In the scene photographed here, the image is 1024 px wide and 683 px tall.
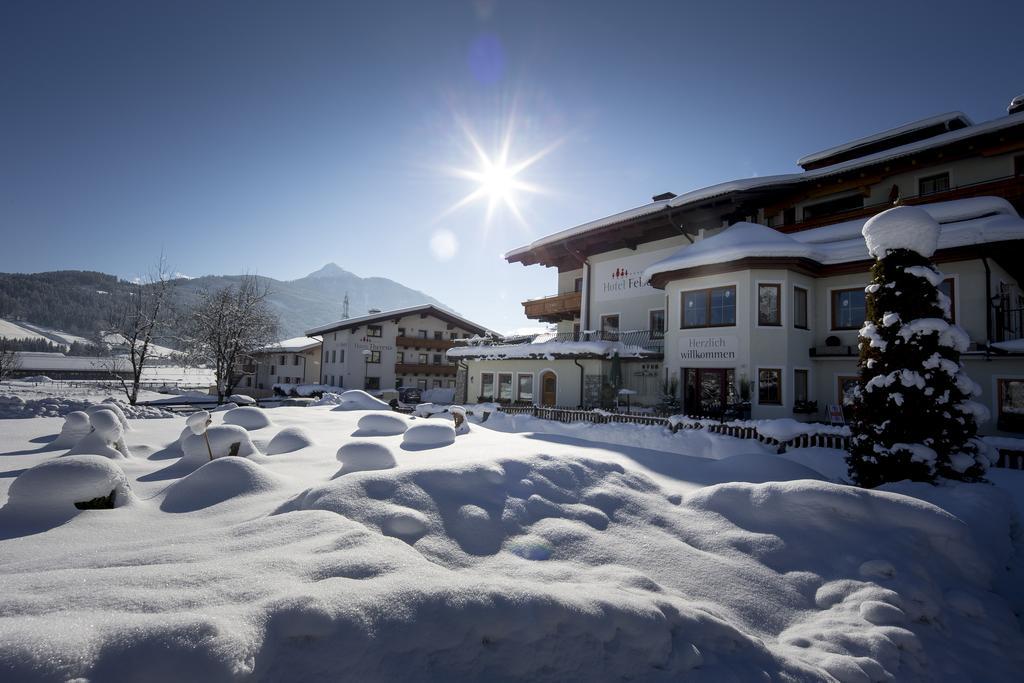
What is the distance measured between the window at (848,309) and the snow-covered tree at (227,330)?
36606mm

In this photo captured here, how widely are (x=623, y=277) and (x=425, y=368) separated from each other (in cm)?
2537

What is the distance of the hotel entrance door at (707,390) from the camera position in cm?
1784

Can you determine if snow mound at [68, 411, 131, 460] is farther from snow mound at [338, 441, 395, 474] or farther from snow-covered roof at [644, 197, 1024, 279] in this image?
snow-covered roof at [644, 197, 1024, 279]

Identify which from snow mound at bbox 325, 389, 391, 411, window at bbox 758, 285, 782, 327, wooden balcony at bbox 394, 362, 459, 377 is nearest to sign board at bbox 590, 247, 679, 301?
window at bbox 758, 285, 782, 327

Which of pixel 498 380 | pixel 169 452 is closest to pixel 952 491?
pixel 169 452

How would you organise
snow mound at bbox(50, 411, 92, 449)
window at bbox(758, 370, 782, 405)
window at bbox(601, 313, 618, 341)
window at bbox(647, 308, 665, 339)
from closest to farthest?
snow mound at bbox(50, 411, 92, 449) → window at bbox(758, 370, 782, 405) → window at bbox(647, 308, 665, 339) → window at bbox(601, 313, 618, 341)

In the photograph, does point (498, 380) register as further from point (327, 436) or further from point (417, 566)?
point (417, 566)

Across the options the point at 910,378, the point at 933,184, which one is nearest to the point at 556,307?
the point at 933,184

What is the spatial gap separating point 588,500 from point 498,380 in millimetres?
21460

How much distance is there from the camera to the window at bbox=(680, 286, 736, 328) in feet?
59.0

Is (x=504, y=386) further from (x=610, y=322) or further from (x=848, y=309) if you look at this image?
(x=848, y=309)

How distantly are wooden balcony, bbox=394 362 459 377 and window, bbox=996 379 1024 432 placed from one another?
118 ft

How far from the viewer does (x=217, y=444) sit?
9164 mm

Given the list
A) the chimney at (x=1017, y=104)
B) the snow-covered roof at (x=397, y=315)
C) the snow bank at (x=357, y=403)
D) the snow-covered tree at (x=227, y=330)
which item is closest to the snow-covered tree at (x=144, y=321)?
the snow-covered tree at (x=227, y=330)
